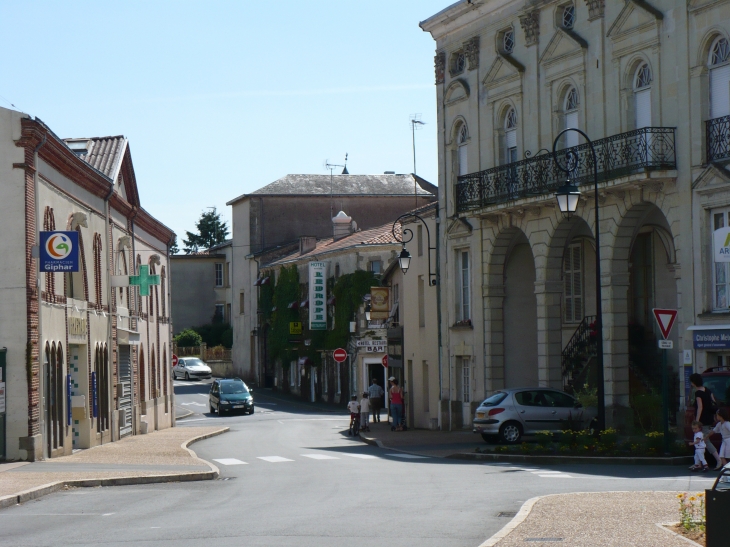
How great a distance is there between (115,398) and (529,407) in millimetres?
13625

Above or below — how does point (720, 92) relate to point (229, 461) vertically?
above

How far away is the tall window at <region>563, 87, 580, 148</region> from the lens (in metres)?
31.0

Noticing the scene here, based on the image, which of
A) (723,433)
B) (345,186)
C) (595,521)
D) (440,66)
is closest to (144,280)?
(440,66)

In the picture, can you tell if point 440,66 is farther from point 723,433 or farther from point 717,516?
point 717,516

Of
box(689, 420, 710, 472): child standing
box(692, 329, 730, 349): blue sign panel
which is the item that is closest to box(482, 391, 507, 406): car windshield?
box(692, 329, 730, 349): blue sign panel

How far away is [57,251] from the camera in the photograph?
24.8 m

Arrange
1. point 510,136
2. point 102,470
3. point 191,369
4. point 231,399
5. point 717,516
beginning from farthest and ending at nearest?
point 191,369
point 231,399
point 510,136
point 102,470
point 717,516

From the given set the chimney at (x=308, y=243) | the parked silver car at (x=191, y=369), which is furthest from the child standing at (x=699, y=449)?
the parked silver car at (x=191, y=369)

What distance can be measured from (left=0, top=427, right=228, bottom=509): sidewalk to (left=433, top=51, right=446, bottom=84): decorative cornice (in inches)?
591

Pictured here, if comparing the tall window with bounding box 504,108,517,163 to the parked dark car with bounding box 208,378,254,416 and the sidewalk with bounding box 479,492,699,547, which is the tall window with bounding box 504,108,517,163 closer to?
the sidewalk with bounding box 479,492,699,547

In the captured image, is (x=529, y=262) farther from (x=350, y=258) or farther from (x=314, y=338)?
(x=314, y=338)

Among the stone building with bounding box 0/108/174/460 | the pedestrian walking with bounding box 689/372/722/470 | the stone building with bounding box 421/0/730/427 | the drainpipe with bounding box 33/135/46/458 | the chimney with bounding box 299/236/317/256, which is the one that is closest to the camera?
the pedestrian walking with bounding box 689/372/722/470

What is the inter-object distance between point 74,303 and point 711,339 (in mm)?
15925

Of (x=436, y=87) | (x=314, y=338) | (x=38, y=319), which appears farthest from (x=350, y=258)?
(x=38, y=319)
